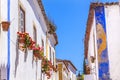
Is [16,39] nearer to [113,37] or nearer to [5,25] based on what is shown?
[5,25]

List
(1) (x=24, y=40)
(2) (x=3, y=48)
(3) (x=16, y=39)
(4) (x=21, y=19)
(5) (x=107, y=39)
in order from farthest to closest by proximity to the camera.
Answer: (5) (x=107, y=39)
(4) (x=21, y=19)
(1) (x=24, y=40)
(3) (x=16, y=39)
(2) (x=3, y=48)

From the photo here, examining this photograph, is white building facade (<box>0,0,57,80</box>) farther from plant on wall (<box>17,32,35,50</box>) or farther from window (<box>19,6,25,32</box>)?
plant on wall (<box>17,32,35,50</box>)

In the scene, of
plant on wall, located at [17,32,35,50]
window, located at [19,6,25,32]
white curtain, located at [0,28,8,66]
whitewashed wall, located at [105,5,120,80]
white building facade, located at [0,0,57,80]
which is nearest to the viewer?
white curtain, located at [0,28,8,66]

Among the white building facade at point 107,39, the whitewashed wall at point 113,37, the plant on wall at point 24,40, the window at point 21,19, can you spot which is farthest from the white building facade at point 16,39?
the whitewashed wall at point 113,37

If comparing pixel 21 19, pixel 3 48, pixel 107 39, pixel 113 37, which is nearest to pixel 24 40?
pixel 21 19

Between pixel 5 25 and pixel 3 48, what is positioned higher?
pixel 5 25

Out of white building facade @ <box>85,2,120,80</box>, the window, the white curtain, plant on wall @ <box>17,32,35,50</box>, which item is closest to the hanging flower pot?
the white curtain

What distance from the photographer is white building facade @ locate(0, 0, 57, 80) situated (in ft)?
39.0

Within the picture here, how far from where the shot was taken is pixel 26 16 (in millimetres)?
16047

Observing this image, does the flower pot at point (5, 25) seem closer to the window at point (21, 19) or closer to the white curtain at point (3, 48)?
the white curtain at point (3, 48)

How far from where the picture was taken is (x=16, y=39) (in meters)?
13.6

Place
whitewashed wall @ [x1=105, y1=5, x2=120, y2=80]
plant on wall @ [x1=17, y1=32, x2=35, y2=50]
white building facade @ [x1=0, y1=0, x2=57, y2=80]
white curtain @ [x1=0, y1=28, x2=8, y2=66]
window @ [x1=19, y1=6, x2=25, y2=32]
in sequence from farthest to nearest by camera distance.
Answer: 1. whitewashed wall @ [x1=105, y1=5, x2=120, y2=80]
2. window @ [x1=19, y1=6, x2=25, y2=32]
3. plant on wall @ [x1=17, y1=32, x2=35, y2=50]
4. white building facade @ [x1=0, y1=0, x2=57, y2=80]
5. white curtain @ [x1=0, y1=28, x2=8, y2=66]

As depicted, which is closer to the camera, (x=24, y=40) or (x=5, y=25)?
(x=5, y=25)

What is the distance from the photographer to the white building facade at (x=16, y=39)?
39.0 ft
